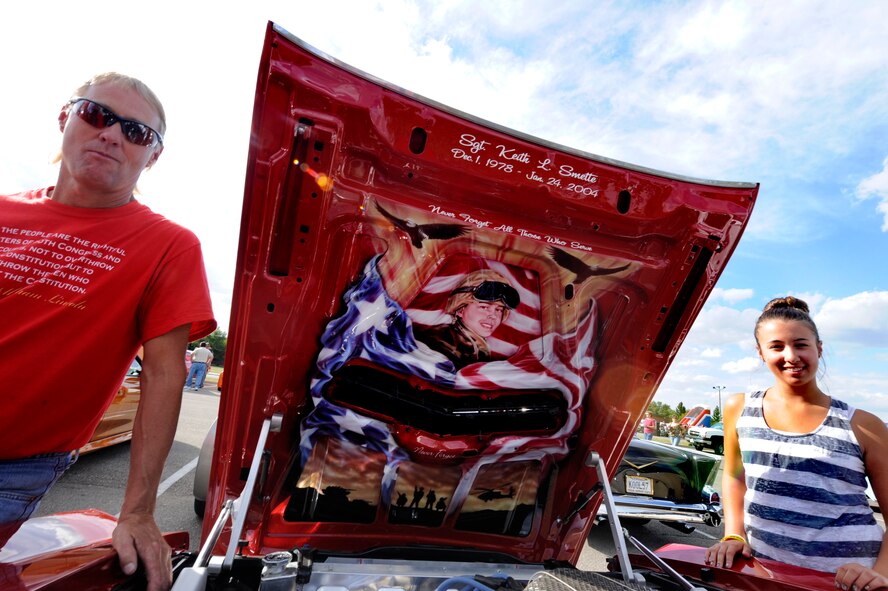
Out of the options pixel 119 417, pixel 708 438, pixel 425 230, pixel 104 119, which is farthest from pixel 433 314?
pixel 708 438

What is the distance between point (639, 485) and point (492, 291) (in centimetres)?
413

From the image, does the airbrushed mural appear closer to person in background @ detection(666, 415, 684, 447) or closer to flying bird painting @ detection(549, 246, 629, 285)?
flying bird painting @ detection(549, 246, 629, 285)

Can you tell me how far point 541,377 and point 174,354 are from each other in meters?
1.31

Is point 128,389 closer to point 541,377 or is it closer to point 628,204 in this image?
point 541,377

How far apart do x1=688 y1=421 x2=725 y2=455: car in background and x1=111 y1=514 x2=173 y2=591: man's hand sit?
1511 cm

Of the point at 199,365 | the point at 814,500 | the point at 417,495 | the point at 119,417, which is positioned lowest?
the point at 199,365

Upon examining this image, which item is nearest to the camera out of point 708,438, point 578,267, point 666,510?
point 578,267

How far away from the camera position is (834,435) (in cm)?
199

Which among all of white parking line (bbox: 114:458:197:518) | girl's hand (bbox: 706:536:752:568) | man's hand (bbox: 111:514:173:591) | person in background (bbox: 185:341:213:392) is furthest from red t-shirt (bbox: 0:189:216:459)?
person in background (bbox: 185:341:213:392)

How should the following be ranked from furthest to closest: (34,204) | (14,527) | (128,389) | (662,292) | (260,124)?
1. (128,389)
2. (662,292)
3. (34,204)
4. (260,124)
5. (14,527)

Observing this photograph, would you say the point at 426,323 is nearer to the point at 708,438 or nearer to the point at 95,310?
the point at 95,310

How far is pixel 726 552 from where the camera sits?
197cm

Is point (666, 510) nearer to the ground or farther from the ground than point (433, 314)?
nearer to the ground

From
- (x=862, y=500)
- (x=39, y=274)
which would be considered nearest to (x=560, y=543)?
(x=862, y=500)
